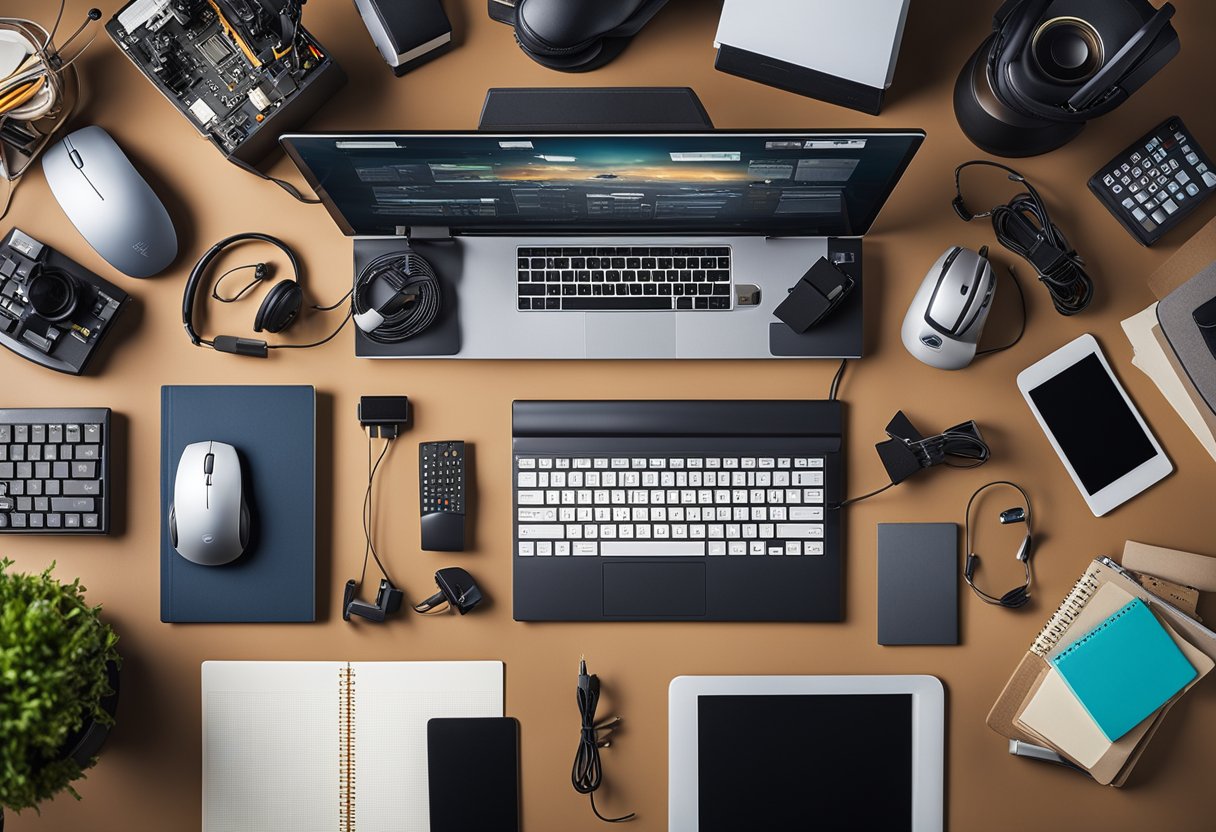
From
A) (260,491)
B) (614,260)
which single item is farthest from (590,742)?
(614,260)

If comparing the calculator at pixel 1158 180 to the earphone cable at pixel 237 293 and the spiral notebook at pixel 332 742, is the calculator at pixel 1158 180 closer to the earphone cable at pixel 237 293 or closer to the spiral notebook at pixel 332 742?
the spiral notebook at pixel 332 742

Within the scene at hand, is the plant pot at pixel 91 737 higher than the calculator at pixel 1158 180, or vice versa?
the calculator at pixel 1158 180

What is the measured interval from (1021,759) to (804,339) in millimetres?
764

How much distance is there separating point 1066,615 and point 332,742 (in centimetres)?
119

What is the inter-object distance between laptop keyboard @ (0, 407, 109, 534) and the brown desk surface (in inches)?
1.8

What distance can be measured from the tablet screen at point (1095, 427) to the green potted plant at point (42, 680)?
57.3 inches

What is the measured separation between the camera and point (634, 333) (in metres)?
1.27

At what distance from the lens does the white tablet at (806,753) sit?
4.14 feet

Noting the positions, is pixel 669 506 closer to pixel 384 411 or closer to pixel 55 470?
pixel 384 411

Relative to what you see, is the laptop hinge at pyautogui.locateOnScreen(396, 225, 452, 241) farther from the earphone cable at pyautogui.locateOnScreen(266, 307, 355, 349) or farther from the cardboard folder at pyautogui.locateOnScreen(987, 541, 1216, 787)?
the cardboard folder at pyautogui.locateOnScreen(987, 541, 1216, 787)

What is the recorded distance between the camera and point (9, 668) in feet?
3.17

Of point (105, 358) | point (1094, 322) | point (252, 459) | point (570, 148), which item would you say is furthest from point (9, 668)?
point (1094, 322)

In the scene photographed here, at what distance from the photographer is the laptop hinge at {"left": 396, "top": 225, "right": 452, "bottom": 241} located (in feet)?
4.07

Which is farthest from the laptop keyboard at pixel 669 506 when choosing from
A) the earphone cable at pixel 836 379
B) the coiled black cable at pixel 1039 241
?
the coiled black cable at pixel 1039 241
